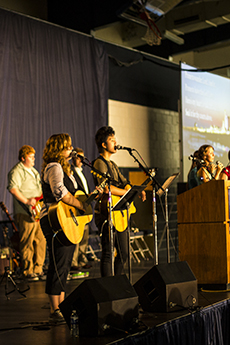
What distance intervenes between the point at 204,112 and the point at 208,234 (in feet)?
17.5

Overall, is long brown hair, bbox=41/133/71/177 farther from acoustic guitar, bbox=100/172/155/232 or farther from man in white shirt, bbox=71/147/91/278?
man in white shirt, bbox=71/147/91/278

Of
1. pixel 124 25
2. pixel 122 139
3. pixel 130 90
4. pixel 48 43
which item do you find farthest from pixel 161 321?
pixel 124 25

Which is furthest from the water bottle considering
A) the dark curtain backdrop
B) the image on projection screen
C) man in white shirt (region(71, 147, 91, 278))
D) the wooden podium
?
the image on projection screen

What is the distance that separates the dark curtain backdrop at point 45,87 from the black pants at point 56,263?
311 cm

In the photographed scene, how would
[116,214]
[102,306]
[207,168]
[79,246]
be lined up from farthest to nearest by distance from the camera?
1. [79,246]
2. [207,168]
3. [116,214]
4. [102,306]

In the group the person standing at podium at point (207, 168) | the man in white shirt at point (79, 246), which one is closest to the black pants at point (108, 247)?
the person standing at podium at point (207, 168)

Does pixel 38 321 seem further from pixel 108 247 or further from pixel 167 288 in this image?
pixel 167 288

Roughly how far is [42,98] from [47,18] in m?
1.81

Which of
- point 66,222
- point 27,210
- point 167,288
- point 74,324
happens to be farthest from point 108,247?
point 27,210

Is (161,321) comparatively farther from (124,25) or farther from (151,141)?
(124,25)

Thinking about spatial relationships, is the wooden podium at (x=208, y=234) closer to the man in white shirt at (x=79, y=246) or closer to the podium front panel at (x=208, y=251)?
the podium front panel at (x=208, y=251)

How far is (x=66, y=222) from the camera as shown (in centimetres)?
348

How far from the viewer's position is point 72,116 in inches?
299

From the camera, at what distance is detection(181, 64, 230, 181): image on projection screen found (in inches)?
346
